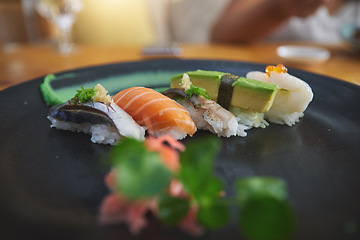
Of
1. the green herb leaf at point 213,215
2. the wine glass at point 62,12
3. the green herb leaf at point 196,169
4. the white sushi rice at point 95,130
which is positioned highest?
the wine glass at point 62,12

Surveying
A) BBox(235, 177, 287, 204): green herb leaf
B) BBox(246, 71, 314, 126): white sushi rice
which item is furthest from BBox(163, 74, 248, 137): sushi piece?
BBox(235, 177, 287, 204): green herb leaf

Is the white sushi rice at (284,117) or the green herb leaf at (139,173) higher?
the green herb leaf at (139,173)

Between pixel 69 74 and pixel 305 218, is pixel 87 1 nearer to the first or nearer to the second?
pixel 69 74

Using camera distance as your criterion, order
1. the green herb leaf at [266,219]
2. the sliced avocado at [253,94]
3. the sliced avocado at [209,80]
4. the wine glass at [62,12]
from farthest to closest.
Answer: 1. the wine glass at [62,12]
2. the sliced avocado at [209,80]
3. the sliced avocado at [253,94]
4. the green herb leaf at [266,219]

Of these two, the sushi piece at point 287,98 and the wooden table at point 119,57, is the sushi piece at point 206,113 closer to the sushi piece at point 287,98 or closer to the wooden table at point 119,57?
the sushi piece at point 287,98

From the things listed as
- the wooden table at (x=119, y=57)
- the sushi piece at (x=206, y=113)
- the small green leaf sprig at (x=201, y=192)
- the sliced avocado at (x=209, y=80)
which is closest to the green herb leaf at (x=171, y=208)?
the small green leaf sprig at (x=201, y=192)

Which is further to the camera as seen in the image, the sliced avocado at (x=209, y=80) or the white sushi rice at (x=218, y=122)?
the sliced avocado at (x=209, y=80)

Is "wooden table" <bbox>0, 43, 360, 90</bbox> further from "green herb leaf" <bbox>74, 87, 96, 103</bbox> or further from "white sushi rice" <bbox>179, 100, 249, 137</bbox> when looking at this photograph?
"white sushi rice" <bbox>179, 100, 249, 137</bbox>

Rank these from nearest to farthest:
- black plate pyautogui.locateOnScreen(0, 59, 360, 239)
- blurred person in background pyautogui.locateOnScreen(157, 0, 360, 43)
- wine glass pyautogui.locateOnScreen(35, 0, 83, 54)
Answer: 1. black plate pyautogui.locateOnScreen(0, 59, 360, 239)
2. wine glass pyautogui.locateOnScreen(35, 0, 83, 54)
3. blurred person in background pyautogui.locateOnScreen(157, 0, 360, 43)

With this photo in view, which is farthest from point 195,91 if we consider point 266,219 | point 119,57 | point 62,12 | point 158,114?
point 62,12
